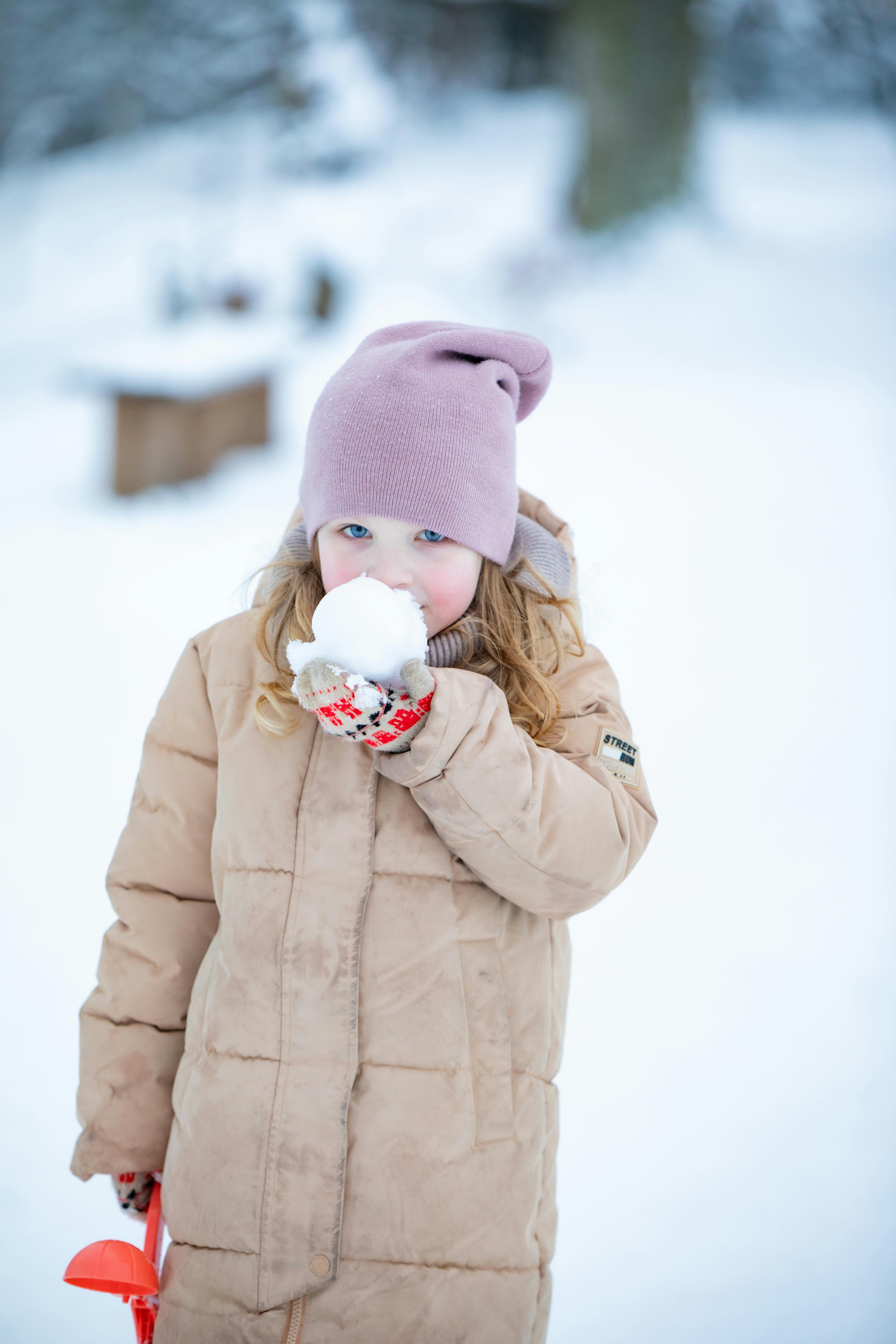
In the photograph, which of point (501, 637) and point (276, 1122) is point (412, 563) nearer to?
point (501, 637)

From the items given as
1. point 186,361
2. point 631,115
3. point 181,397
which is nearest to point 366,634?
point 181,397

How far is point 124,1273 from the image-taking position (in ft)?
3.15

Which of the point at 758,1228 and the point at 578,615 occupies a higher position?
the point at 578,615

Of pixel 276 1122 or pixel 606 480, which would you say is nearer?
pixel 276 1122

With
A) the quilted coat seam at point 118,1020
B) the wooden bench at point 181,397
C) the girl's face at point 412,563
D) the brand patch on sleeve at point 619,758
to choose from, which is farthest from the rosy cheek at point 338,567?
the wooden bench at point 181,397

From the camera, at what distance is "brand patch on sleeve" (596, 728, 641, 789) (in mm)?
984

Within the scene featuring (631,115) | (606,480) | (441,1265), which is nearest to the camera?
(441,1265)

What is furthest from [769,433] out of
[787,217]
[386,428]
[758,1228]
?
[386,428]

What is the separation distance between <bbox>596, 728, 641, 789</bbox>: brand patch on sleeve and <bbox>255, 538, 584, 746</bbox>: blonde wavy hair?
0.04 meters

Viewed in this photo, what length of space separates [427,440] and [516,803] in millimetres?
342

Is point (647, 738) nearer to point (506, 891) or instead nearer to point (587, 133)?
point (506, 891)

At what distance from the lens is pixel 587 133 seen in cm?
594

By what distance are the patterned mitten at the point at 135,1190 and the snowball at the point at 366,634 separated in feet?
1.89

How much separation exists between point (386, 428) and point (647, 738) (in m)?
2.05
